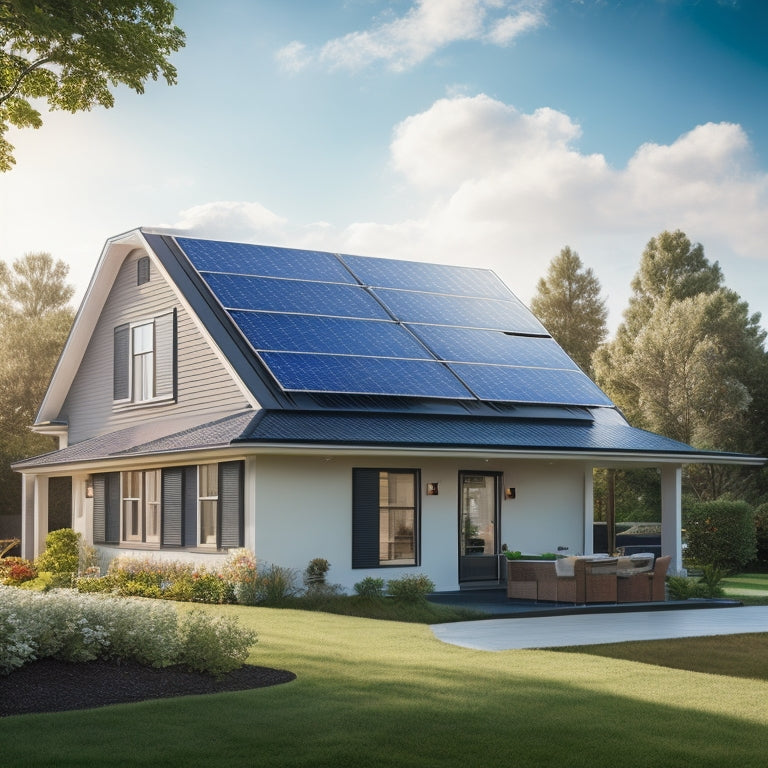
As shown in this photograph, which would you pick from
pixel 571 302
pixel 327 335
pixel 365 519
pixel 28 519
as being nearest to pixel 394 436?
pixel 365 519

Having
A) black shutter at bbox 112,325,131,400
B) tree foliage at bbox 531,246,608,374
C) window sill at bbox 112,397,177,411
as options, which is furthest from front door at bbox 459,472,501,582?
tree foliage at bbox 531,246,608,374

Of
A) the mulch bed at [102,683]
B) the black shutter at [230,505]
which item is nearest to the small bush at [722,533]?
the black shutter at [230,505]

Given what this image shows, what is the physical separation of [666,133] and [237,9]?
14695 millimetres

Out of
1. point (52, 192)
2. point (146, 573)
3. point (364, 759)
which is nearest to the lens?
point (364, 759)

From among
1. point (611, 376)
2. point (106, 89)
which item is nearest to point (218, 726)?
point (106, 89)

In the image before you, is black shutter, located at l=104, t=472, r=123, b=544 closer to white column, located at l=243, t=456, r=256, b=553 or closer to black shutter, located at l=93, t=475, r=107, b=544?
black shutter, located at l=93, t=475, r=107, b=544

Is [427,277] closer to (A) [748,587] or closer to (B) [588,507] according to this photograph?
(B) [588,507]

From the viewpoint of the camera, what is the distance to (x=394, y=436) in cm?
1841

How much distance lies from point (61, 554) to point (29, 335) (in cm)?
2970

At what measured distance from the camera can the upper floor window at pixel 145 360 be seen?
22703 millimetres

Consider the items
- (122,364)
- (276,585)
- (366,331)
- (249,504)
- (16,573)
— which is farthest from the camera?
(122,364)

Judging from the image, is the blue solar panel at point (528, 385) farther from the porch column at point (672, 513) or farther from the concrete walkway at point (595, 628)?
the concrete walkway at point (595, 628)

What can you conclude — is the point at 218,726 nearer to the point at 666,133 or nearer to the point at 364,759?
the point at 364,759

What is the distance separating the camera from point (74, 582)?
19.9 m
